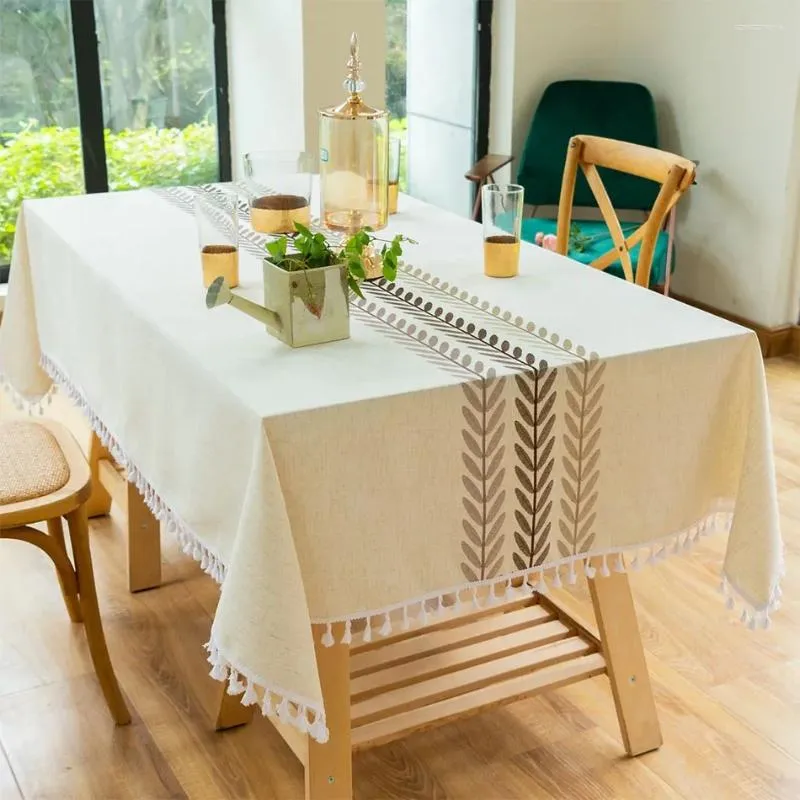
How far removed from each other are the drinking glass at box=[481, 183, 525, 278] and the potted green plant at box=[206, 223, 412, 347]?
1.17 ft

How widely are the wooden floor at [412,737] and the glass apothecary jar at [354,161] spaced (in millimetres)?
876

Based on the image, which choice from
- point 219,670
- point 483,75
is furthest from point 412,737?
point 483,75

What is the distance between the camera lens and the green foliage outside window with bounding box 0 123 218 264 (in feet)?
13.1

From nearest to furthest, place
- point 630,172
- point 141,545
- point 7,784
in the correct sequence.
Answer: point 7,784, point 141,545, point 630,172

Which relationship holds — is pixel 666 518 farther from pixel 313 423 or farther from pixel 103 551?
pixel 103 551

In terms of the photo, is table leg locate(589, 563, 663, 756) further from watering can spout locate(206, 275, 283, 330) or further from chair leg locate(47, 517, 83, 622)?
chair leg locate(47, 517, 83, 622)

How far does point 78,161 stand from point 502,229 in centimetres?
239

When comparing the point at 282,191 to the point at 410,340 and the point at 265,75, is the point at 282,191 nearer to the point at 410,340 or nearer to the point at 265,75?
the point at 410,340

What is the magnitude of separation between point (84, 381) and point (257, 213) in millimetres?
450

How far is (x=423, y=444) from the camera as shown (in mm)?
1573

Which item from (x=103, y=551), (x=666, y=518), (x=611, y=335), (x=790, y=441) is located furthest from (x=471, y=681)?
(x=790, y=441)

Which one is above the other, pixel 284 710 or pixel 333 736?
pixel 284 710

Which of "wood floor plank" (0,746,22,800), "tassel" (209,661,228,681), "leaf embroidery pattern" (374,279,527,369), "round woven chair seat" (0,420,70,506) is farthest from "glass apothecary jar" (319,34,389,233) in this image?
"wood floor plank" (0,746,22,800)

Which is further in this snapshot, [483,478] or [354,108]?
[354,108]
